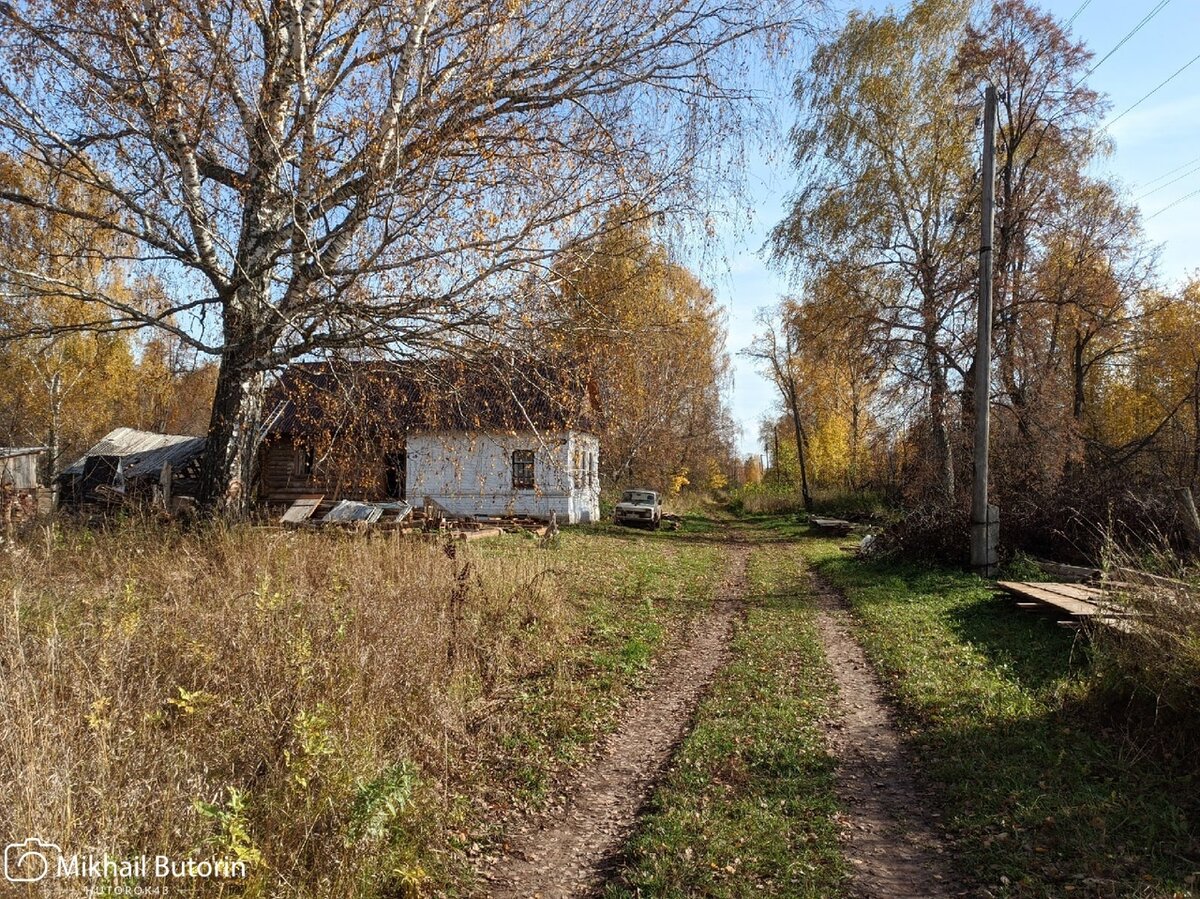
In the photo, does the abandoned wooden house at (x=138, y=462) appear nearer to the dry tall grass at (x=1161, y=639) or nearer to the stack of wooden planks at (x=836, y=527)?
the stack of wooden planks at (x=836, y=527)

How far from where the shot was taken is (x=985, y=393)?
12812mm

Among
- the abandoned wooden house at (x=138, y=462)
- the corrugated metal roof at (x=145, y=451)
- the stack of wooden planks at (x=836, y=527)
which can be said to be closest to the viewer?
the abandoned wooden house at (x=138, y=462)

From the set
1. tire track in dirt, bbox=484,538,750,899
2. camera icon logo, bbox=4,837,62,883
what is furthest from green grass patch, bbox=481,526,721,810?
camera icon logo, bbox=4,837,62,883

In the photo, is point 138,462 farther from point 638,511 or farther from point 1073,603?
point 1073,603

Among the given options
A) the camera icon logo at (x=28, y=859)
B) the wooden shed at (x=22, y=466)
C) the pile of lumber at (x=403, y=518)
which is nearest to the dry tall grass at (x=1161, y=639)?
the camera icon logo at (x=28, y=859)

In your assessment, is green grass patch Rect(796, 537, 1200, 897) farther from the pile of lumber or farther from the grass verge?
the pile of lumber

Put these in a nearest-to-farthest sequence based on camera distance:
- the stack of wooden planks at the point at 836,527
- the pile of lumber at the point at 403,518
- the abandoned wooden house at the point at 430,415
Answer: the abandoned wooden house at the point at 430,415 < the pile of lumber at the point at 403,518 < the stack of wooden planks at the point at 836,527

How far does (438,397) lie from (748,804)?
16.7 feet

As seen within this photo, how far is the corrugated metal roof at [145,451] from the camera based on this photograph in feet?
87.1

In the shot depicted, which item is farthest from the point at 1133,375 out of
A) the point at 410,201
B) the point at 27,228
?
the point at 27,228

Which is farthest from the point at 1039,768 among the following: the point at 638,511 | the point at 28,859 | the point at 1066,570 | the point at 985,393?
the point at 638,511

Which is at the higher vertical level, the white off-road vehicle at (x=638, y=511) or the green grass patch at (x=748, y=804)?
the white off-road vehicle at (x=638, y=511)

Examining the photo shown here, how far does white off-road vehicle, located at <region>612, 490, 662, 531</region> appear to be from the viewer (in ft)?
89.3

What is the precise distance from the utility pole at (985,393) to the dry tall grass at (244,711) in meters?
9.73
